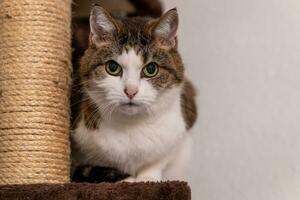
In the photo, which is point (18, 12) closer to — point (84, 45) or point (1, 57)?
point (1, 57)

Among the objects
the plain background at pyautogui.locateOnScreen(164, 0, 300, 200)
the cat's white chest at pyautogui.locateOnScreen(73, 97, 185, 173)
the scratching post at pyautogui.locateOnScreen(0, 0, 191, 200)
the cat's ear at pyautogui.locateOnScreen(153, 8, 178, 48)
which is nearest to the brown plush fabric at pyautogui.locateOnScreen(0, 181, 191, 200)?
the scratching post at pyautogui.locateOnScreen(0, 0, 191, 200)

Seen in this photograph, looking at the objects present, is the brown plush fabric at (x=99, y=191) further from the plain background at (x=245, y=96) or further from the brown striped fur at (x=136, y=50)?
the plain background at (x=245, y=96)

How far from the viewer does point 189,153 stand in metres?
1.59

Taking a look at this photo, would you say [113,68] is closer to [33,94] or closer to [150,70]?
[150,70]

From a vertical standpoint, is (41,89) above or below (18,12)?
below

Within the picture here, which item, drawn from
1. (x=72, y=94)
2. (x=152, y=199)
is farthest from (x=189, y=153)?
(x=152, y=199)

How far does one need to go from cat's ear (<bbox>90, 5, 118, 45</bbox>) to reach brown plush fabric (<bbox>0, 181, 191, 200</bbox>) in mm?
449

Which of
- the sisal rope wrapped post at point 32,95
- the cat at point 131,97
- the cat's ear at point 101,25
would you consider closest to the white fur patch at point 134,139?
the cat at point 131,97

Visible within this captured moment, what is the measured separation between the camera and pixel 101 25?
1.25m

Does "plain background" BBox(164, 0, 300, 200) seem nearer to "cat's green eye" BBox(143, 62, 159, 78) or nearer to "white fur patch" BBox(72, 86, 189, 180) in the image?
"white fur patch" BBox(72, 86, 189, 180)

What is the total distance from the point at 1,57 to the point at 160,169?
22.6 inches

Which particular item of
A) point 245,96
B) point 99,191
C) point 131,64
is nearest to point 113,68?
point 131,64

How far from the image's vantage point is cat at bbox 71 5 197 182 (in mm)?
1189

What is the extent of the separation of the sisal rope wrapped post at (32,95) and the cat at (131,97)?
99 mm
